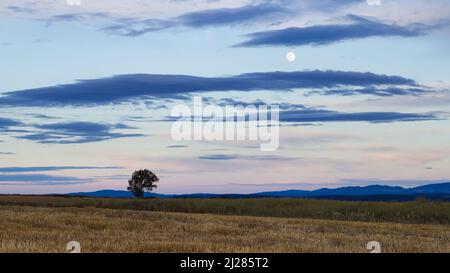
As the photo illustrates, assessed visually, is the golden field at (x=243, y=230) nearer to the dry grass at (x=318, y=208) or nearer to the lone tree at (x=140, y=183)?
the dry grass at (x=318, y=208)

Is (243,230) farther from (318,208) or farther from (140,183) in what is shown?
(140,183)

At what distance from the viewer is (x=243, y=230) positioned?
97.9ft

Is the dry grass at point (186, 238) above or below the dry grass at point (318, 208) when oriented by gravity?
below

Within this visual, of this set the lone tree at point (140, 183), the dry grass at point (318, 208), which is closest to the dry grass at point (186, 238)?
the dry grass at point (318, 208)

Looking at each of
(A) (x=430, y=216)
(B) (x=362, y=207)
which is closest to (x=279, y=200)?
(B) (x=362, y=207)

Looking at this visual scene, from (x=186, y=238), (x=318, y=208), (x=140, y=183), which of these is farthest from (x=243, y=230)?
(x=140, y=183)

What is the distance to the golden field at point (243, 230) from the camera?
774 inches
